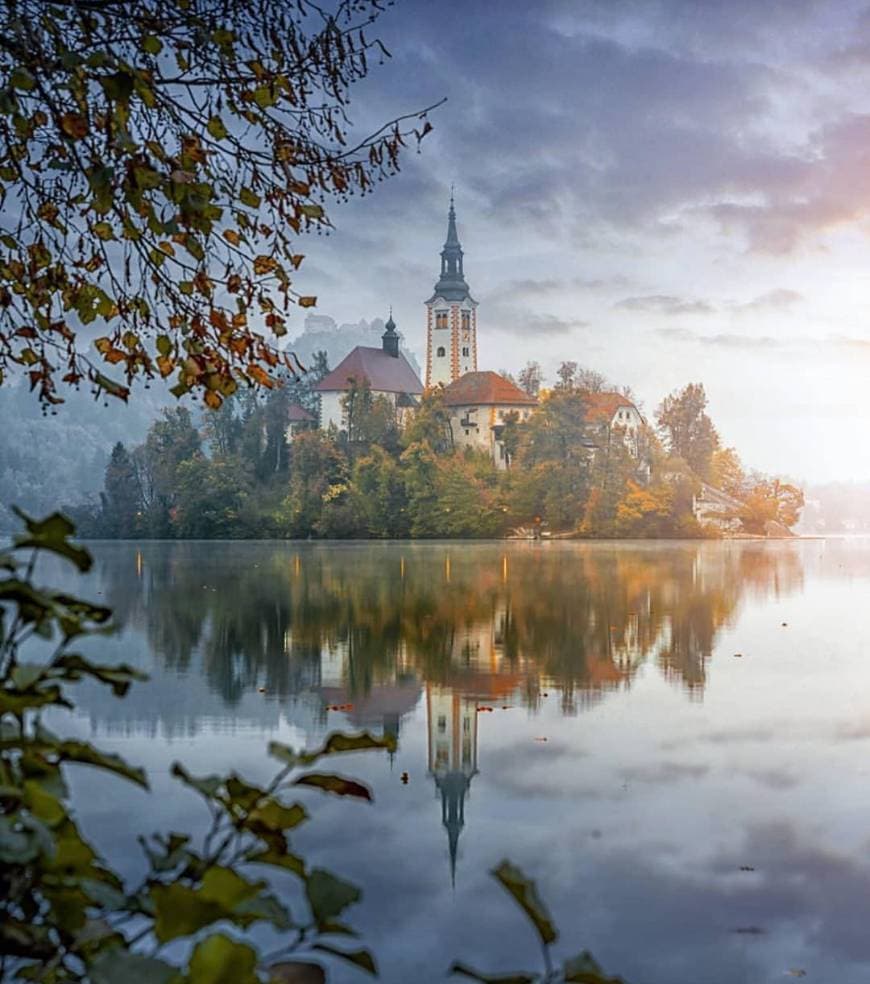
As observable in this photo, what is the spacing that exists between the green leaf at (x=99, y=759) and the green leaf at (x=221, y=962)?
24 centimetres

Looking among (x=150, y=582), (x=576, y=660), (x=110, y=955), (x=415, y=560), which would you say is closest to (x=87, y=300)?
(x=110, y=955)

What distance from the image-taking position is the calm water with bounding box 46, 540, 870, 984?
13.6 ft

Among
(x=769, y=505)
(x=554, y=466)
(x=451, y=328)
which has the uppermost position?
(x=451, y=328)

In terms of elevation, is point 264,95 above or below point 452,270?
below

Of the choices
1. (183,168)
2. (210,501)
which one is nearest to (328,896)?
(183,168)

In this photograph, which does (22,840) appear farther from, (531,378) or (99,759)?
(531,378)

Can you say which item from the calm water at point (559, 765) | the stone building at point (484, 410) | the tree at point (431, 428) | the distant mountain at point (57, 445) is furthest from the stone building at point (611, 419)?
the calm water at point (559, 765)

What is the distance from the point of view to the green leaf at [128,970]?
3.69 ft

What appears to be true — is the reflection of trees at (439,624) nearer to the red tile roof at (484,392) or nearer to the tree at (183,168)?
the tree at (183,168)

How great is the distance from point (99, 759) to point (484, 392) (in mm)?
71902

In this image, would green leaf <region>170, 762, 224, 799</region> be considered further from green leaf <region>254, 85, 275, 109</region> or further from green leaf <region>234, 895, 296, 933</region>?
green leaf <region>254, 85, 275, 109</region>

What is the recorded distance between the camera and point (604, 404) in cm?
6900

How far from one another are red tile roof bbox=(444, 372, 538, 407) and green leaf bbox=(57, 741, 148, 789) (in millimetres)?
69874

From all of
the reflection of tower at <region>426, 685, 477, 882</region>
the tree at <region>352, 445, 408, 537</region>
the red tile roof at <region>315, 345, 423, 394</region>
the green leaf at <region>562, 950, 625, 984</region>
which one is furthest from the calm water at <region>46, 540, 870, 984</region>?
the red tile roof at <region>315, 345, 423, 394</region>
